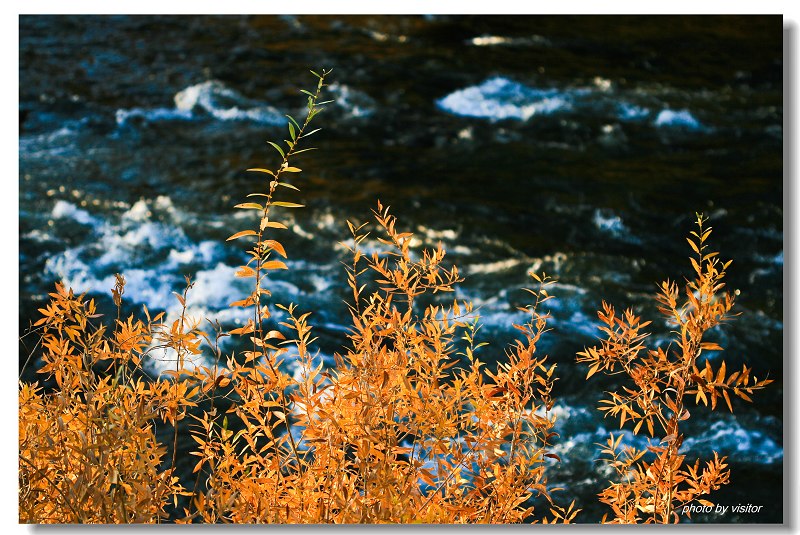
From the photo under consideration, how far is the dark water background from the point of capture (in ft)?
9.93

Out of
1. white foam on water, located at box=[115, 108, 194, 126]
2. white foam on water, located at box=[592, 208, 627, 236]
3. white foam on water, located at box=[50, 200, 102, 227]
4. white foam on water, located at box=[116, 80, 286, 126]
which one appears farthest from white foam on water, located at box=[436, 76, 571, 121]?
white foam on water, located at box=[50, 200, 102, 227]

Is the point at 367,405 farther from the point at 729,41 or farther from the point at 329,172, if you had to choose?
the point at 329,172

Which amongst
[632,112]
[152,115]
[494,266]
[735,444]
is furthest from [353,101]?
[735,444]

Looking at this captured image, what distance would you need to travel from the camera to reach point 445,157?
3955 millimetres

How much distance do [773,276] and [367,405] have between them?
1930 millimetres

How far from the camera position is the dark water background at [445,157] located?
303cm

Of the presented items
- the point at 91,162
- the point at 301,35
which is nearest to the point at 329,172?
the point at 301,35

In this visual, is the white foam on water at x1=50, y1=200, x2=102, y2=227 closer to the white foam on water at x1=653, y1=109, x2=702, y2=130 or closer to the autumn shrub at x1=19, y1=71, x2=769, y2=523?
the autumn shrub at x1=19, y1=71, x2=769, y2=523

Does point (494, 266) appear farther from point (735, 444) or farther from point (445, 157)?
point (735, 444)

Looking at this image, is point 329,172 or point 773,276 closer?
point 773,276

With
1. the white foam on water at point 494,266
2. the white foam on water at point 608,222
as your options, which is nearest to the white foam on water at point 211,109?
the white foam on water at point 494,266

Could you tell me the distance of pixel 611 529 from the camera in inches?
73.4

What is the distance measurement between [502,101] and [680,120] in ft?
2.64

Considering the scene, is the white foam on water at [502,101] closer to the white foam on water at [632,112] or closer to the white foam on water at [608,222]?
the white foam on water at [632,112]
